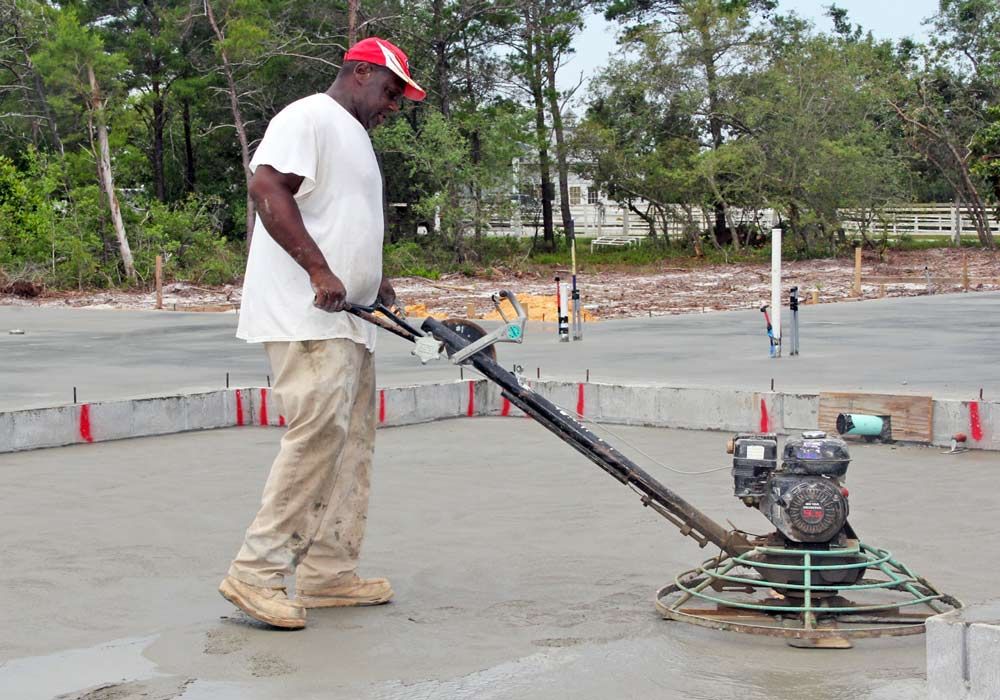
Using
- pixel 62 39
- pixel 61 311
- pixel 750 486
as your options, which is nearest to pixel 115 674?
pixel 750 486

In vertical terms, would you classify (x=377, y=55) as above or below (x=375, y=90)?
above

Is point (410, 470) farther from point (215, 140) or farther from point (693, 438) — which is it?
point (215, 140)

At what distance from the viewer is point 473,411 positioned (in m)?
9.83

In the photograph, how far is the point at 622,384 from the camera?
947 cm

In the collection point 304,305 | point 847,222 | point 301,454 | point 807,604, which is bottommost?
point 807,604

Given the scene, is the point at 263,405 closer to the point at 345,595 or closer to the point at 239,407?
the point at 239,407

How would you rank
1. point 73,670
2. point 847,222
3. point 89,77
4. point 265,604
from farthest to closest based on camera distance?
point 847,222, point 89,77, point 265,604, point 73,670

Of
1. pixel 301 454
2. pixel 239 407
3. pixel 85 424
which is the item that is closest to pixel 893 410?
pixel 239 407

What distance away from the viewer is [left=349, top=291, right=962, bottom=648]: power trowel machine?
430 centimetres

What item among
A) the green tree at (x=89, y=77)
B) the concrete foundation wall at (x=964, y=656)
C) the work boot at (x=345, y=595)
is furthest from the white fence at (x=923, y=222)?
the concrete foundation wall at (x=964, y=656)

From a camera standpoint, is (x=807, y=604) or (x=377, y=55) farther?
(x=377, y=55)

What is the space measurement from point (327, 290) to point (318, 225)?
292 mm

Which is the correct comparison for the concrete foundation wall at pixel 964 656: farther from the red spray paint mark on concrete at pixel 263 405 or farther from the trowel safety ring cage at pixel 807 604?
the red spray paint mark on concrete at pixel 263 405

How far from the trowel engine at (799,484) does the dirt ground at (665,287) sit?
14900 millimetres
